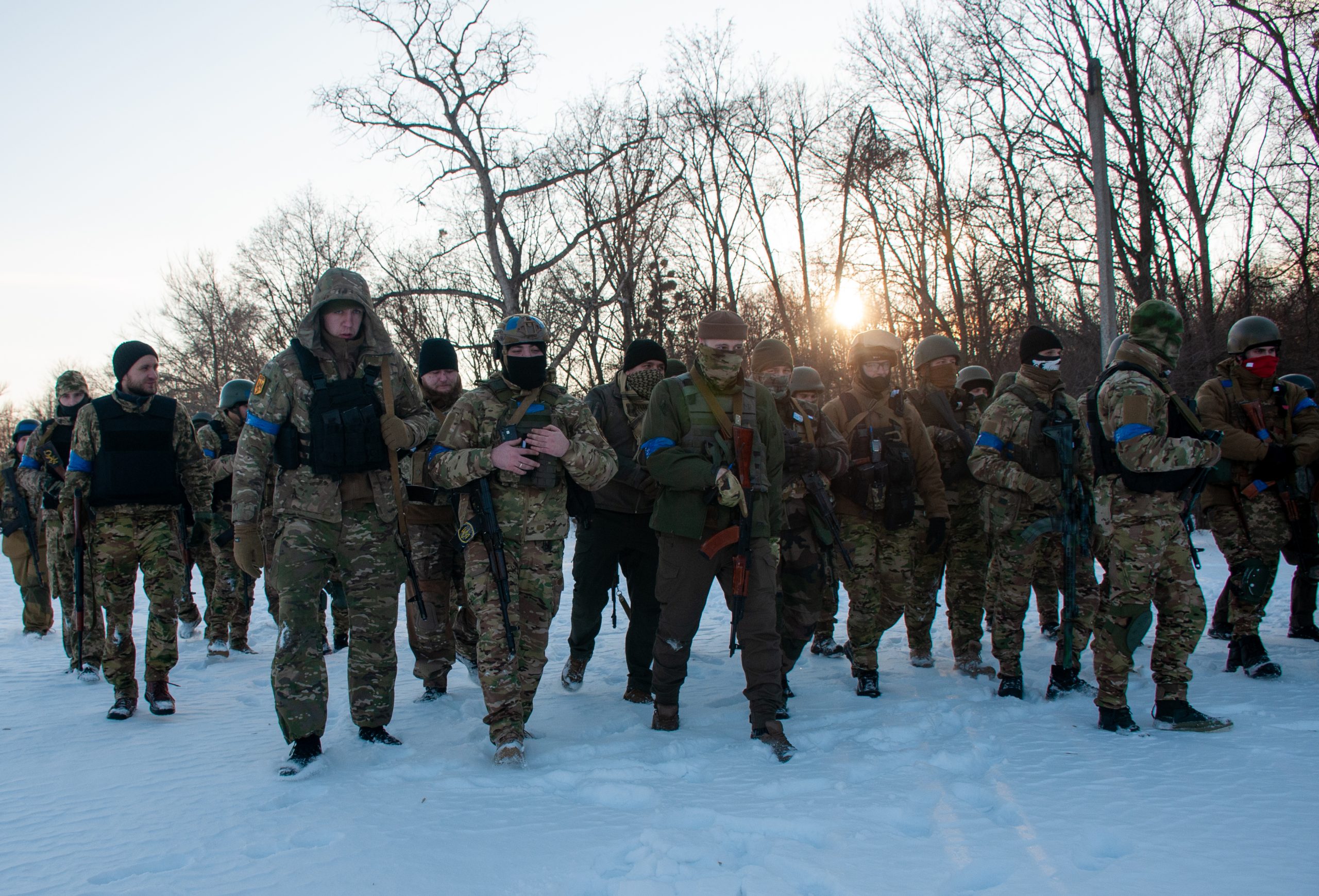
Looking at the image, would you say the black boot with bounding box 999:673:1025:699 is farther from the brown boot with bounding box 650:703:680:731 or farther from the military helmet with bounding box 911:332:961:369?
the military helmet with bounding box 911:332:961:369

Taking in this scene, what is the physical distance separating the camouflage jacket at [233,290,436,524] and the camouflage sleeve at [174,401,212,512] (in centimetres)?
165

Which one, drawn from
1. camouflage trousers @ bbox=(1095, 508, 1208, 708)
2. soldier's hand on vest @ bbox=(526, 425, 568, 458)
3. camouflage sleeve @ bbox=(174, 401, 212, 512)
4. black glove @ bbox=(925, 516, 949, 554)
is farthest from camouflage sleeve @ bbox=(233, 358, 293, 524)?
camouflage trousers @ bbox=(1095, 508, 1208, 708)

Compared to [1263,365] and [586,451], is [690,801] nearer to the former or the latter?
[586,451]

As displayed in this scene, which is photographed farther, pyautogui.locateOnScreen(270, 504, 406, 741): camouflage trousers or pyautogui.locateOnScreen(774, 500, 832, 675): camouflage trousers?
pyautogui.locateOnScreen(774, 500, 832, 675): camouflage trousers

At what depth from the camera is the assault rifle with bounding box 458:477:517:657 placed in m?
3.94

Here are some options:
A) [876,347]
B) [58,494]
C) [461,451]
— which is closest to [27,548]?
[58,494]

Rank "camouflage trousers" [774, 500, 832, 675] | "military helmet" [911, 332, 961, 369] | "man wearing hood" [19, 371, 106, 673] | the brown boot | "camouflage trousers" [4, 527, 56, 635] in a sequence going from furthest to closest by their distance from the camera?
"camouflage trousers" [4, 527, 56, 635] < "military helmet" [911, 332, 961, 369] < "man wearing hood" [19, 371, 106, 673] < "camouflage trousers" [774, 500, 832, 675] < the brown boot

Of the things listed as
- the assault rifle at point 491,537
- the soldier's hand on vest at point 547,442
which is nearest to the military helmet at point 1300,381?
the soldier's hand on vest at point 547,442

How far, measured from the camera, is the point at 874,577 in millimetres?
5250

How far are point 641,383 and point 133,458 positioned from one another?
325 cm

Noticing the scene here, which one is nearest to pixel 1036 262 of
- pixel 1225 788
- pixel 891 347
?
pixel 891 347

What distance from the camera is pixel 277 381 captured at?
3986mm

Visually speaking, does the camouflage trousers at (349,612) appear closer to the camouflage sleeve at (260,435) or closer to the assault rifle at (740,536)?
the camouflage sleeve at (260,435)

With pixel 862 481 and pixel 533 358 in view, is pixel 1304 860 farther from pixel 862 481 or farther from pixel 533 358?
pixel 533 358
